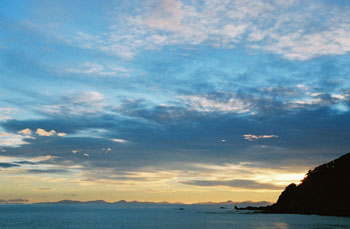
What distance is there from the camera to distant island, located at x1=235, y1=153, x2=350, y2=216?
14662cm

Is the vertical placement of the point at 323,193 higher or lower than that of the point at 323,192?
lower

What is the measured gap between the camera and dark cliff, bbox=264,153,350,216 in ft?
481

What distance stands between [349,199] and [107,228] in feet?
336

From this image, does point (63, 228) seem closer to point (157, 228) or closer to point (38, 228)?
point (38, 228)

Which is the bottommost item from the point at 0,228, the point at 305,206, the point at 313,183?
the point at 0,228

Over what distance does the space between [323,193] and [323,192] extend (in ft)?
1.66

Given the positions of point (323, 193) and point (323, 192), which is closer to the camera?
point (323, 192)

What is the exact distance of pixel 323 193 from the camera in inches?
6107

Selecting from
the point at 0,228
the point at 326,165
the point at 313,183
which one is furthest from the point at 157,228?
the point at 326,165

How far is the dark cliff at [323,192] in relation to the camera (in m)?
147

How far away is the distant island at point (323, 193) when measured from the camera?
481 feet

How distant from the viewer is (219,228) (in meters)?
106

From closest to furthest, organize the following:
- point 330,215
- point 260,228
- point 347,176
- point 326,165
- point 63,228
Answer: point 260,228 < point 63,228 < point 330,215 < point 347,176 < point 326,165

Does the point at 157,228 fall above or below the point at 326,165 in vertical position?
below
